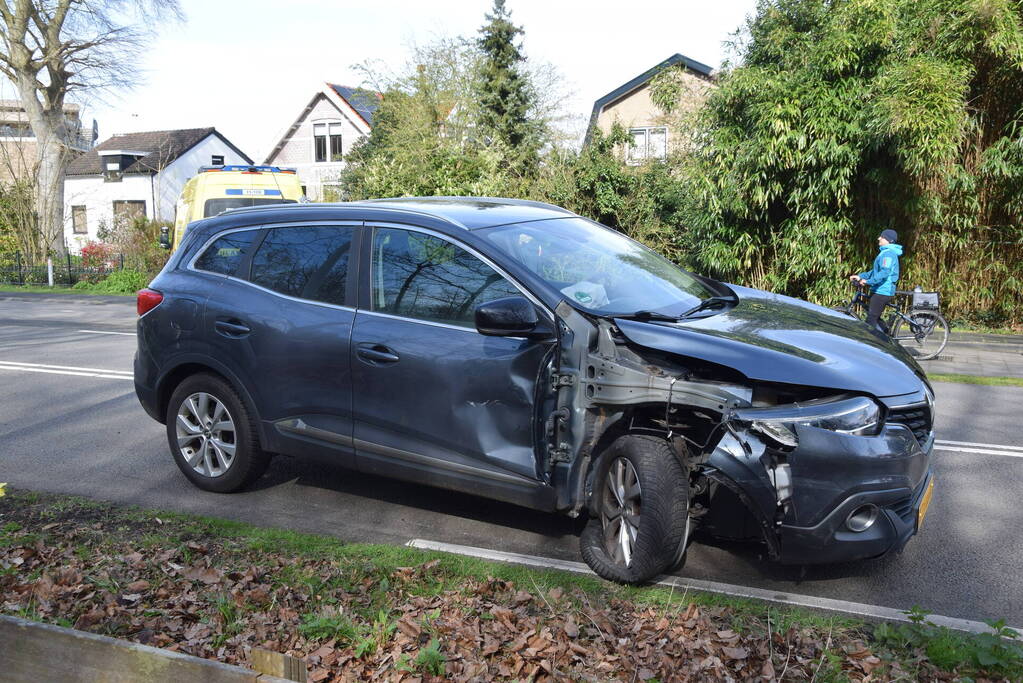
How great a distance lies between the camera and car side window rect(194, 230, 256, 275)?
586 centimetres

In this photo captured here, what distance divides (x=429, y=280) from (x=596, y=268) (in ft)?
3.17

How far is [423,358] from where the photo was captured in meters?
4.86

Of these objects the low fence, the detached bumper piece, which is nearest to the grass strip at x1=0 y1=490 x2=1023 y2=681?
the detached bumper piece

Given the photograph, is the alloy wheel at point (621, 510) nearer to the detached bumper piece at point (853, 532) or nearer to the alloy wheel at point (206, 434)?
the detached bumper piece at point (853, 532)

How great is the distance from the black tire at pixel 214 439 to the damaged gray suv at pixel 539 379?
1 cm

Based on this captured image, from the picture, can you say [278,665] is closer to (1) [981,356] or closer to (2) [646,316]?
(2) [646,316]

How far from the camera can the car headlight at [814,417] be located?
3951 millimetres

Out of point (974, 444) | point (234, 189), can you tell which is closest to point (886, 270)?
point (974, 444)

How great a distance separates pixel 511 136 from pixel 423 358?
32183 mm

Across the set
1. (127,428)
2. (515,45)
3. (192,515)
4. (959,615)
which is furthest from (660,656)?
(515,45)

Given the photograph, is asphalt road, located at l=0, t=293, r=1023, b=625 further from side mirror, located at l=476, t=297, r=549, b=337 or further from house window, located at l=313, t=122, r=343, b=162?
house window, located at l=313, t=122, r=343, b=162

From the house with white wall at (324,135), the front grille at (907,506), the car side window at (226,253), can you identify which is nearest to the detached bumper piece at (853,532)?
the front grille at (907,506)

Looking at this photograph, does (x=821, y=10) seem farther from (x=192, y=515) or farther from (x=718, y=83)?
(x=192, y=515)

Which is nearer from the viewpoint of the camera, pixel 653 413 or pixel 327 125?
pixel 653 413
